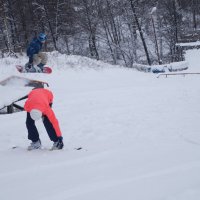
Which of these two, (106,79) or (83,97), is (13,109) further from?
(106,79)

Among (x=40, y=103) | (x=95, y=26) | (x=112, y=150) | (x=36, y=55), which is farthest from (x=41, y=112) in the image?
(x=95, y=26)

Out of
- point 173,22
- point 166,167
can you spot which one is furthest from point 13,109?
point 173,22

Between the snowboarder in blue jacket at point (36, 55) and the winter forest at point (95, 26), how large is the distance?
49.8 feet

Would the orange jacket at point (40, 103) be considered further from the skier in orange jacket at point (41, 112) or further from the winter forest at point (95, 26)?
the winter forest at point (95, 26)

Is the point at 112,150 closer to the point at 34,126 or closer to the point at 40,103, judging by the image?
the point at 34,126

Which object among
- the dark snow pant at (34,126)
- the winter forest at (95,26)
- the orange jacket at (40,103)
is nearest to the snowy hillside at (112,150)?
the dark snow pant at (34,126)

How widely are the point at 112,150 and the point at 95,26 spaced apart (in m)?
31.7

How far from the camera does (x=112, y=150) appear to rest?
7.00 metres

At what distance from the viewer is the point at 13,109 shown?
1177 centimetres

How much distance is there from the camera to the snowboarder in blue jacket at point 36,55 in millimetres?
16228

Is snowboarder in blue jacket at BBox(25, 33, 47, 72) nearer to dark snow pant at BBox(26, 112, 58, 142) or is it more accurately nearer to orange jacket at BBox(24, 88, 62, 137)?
dark snow pant at BBox(26, 112, 58, 142)

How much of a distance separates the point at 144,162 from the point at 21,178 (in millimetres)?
2323

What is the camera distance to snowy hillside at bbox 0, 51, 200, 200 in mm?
4836

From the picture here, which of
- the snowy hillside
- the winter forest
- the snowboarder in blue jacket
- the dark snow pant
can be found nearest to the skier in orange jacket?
the dark snow pant
